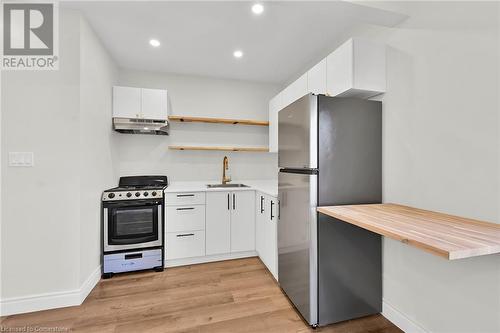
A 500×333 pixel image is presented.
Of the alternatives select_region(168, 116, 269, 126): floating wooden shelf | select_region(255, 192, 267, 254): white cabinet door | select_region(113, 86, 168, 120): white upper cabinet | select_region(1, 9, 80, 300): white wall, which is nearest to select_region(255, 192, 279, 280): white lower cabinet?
select_region(255, 192, 267, 254): white cabinet door

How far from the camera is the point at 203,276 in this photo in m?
2.46

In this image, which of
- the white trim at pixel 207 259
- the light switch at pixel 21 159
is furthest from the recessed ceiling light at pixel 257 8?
the white trim at pixel 207 259

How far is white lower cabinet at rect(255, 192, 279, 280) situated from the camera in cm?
231

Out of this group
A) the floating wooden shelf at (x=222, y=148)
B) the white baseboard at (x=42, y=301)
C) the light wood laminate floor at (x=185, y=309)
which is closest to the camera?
the light wood laminate floor at (x=185, y=309)

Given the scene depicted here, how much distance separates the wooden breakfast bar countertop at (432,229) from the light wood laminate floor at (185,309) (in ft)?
3.21

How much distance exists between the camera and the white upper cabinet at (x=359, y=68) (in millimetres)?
1712

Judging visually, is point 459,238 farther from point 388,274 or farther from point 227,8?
point 227,8

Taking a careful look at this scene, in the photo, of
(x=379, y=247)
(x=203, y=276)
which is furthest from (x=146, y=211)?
(x=379, y=247)

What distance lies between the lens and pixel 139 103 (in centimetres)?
284

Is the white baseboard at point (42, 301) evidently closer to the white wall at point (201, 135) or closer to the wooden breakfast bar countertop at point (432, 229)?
the white wall at point (201, 135)

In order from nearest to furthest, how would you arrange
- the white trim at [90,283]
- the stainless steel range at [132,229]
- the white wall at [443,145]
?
the white wall at [443,145], the white trim at [90,283], the stainless steel range at [132,229]

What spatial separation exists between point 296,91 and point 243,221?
1.79m

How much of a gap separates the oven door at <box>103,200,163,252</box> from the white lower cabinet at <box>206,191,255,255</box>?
62 centimetres

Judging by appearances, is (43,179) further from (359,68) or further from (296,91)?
(359,68)
